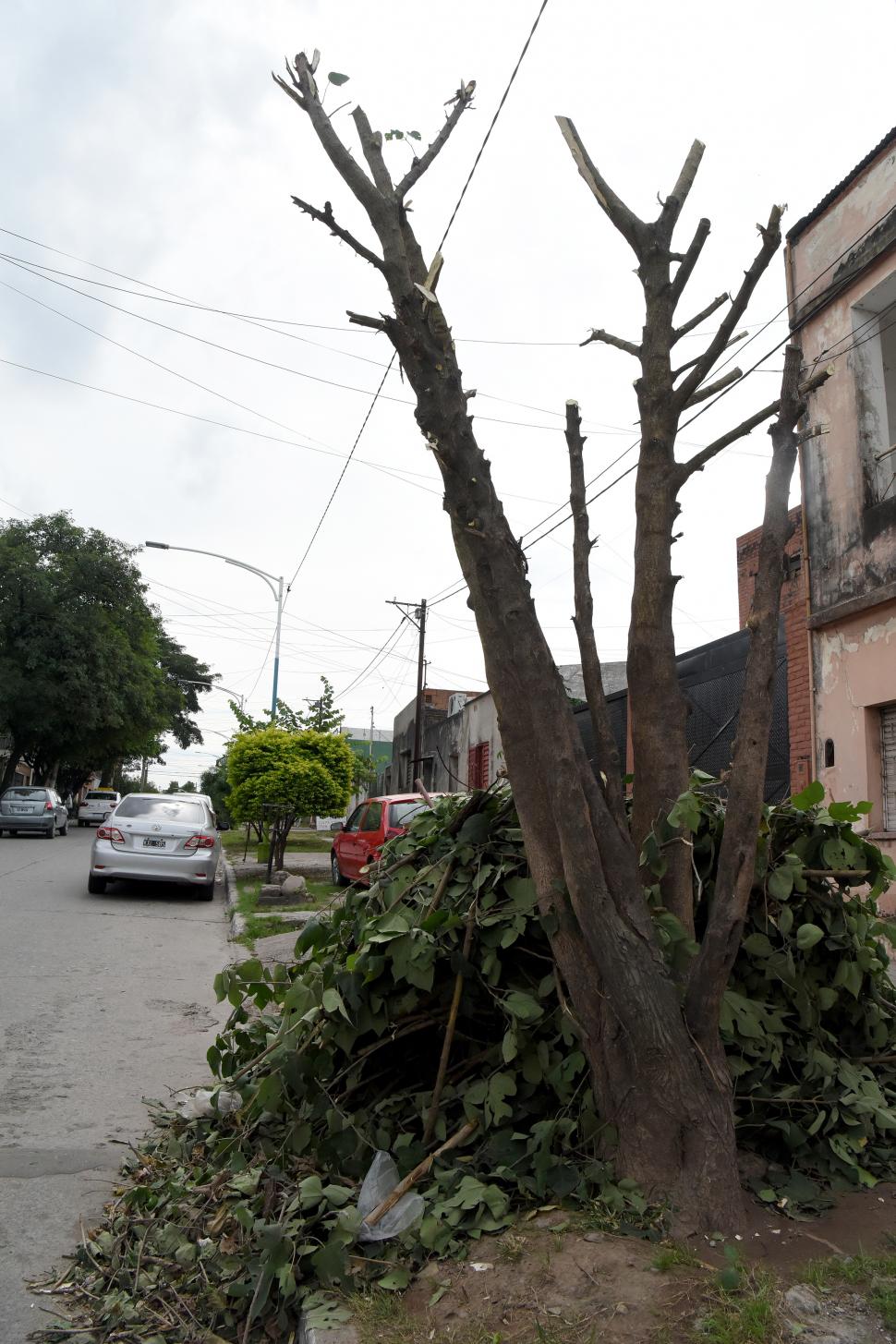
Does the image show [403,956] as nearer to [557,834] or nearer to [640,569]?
[557,834]

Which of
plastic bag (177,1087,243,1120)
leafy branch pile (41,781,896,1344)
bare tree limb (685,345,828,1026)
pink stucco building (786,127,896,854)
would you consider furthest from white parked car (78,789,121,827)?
bare tree limb (685,345,828,1026)

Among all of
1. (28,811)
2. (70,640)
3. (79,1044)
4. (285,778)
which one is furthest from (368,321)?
(70,640)

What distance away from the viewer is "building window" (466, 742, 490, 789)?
2827cm

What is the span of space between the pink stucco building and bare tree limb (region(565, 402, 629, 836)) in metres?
5.93

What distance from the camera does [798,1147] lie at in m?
3.47

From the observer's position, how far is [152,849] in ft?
44.7

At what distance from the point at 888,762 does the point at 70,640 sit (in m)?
34.8

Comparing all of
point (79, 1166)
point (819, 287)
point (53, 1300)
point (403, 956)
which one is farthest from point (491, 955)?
point (819, 287)

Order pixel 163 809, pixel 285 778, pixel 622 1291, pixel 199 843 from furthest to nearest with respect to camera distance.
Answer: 1. pixel 285 778
2. pixel 163 809
3. pixel 199 843
4. pixel 622 1291

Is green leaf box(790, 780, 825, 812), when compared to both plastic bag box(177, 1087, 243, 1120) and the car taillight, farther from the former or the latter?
the car taillight

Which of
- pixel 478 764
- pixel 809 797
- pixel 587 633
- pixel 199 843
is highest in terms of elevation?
pixel 478 764

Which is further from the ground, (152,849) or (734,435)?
(734,435)

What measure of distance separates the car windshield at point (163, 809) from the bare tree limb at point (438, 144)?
11.1 m

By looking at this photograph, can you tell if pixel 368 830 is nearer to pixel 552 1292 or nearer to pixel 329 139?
pixel 329 139
